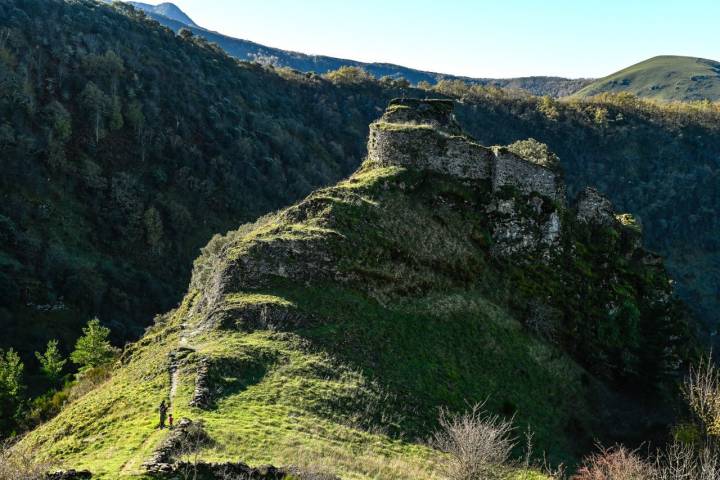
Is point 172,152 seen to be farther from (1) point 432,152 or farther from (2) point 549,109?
(2) point 549,109

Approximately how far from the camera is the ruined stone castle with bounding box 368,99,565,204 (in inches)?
1578

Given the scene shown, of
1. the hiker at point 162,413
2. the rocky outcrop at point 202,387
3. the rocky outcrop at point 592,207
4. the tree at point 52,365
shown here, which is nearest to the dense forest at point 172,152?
the tree at point 52,365

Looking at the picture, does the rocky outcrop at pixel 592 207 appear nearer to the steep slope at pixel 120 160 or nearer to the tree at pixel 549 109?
the steep slope at pixel 120 160

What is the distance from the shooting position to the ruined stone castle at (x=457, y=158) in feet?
132

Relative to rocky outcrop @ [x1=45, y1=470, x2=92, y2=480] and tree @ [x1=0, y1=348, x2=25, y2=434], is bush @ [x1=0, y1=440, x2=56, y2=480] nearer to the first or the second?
rocky outcrop @ [x1=45, y1=470, x2=92, y2=480]

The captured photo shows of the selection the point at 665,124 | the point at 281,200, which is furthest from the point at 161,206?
the point at 665,124

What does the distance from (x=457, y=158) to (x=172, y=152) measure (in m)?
88.4

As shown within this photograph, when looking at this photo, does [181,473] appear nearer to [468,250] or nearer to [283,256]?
[283,256]

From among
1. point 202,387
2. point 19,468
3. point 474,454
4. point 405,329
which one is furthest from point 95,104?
point 474,454

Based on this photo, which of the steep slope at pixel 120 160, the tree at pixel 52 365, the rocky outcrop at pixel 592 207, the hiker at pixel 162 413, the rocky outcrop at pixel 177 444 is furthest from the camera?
the steep slope at pixel 120 160

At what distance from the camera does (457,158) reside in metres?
40.5

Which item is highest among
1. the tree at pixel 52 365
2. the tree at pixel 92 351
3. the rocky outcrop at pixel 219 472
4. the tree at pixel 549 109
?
the tree at pixel 549 109

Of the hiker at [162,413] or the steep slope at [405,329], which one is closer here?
the hiker at [162,413]

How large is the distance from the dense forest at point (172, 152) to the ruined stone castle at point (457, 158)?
45504 millimetres
